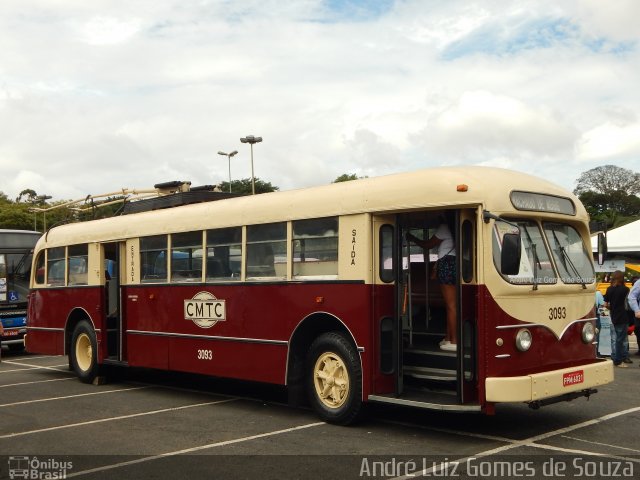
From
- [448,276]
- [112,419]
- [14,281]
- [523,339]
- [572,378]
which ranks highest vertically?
[14,281]

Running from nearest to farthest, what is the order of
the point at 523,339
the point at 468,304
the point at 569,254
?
the point at 523,339
the point at 468,304
the point at 569,254

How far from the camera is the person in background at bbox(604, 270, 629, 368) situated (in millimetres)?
14422

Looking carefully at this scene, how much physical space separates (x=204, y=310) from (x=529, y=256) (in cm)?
475

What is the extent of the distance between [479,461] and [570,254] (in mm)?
2847

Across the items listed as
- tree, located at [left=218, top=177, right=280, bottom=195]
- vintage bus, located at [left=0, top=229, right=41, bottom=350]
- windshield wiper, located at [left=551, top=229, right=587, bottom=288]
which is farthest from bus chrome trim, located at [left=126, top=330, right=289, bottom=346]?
tree, located at [left=218, top=177, right=280, bottom=195]

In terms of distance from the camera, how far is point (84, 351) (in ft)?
45.4

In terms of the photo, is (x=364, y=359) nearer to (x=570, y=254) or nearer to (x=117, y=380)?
(x=570, y=254)

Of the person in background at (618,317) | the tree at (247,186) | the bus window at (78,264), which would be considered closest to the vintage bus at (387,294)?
the bus window at (78,264)

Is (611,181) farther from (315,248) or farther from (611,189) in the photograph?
(315,248)

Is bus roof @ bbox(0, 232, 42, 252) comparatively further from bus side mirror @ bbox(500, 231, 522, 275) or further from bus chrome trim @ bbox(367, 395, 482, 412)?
bus side mirror @ bbox(500, 231, 522, 275)

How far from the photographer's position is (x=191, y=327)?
1131cm

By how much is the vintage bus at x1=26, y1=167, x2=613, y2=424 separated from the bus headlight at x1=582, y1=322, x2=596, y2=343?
0.8 inches

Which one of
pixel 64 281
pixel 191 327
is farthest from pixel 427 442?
pixel 64 281

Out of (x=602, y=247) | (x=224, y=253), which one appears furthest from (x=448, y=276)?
(x=224, y=253)
